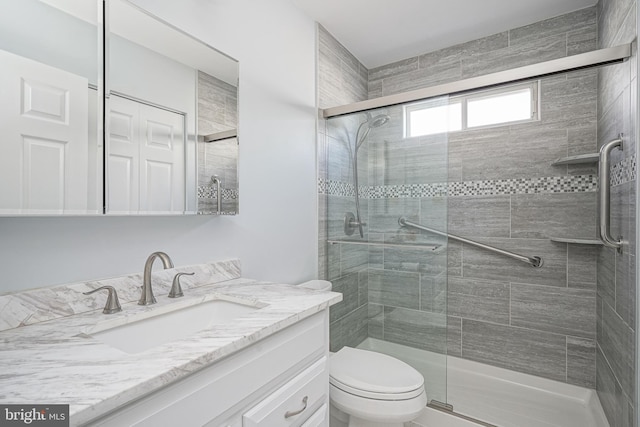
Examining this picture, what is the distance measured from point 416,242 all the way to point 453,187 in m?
0.83

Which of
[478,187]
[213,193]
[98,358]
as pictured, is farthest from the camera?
[478,187]

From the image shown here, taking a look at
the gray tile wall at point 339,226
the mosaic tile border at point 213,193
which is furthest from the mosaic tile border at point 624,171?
the mosaic tile border at point 213,193

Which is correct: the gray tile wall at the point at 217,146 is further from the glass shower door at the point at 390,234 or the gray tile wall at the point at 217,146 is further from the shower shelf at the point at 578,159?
the shower shelf at the point at 578,159

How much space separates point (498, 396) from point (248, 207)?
2.08m

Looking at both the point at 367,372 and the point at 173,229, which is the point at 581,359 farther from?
the point at 173,229

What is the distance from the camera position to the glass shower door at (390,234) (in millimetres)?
1864

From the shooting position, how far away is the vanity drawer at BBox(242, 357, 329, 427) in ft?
2.82

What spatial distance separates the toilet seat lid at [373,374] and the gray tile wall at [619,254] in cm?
91

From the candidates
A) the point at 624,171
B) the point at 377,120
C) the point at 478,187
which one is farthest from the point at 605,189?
the point at 377,120

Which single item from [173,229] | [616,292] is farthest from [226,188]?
[616,292]

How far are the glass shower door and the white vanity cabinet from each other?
914 mm

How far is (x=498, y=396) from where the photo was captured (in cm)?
210

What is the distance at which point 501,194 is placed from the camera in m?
2.29

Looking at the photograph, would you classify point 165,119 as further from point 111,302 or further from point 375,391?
point 375,391
